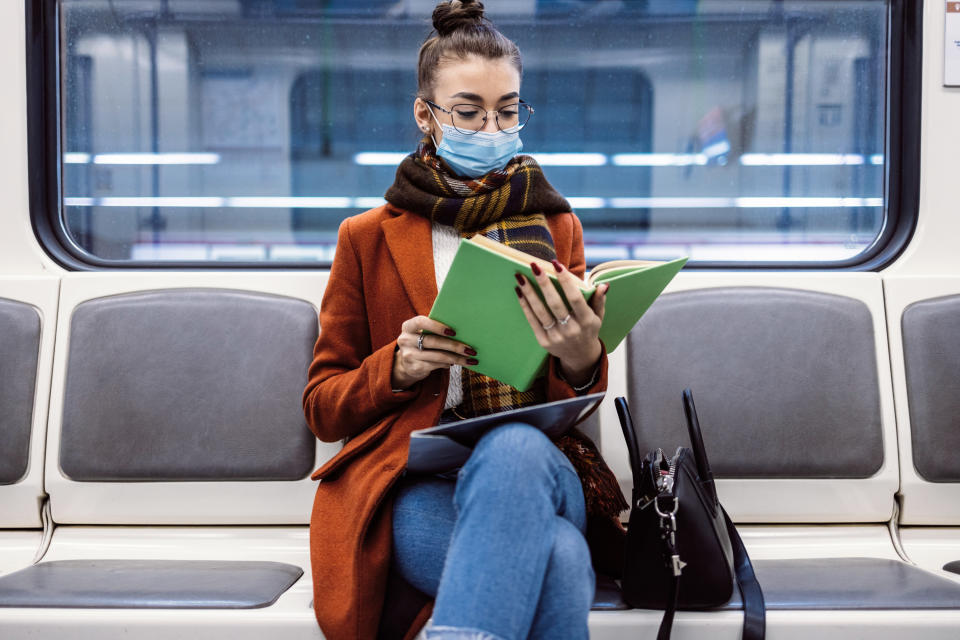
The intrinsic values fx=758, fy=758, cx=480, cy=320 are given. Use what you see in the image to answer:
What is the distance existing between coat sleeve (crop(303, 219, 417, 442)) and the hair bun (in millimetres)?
471

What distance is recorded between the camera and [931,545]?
1970 mm

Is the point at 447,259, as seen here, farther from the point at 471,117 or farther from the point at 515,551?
the point at 515,551

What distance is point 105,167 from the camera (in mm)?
2486

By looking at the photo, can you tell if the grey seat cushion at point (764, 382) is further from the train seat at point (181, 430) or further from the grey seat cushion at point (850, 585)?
the train seat at point (181, 430)

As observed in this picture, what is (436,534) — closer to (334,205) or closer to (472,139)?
(472,139)

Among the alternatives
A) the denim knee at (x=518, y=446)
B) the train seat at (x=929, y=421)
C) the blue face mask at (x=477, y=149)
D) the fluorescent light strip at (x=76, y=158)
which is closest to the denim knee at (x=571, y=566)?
the denim knee at (x=518, y=446)

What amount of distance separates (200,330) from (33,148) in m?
0.87

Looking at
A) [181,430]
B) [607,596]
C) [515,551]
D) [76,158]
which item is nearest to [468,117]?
[515,551]

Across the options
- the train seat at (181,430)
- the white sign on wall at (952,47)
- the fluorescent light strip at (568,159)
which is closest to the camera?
the train seat at (181,430)

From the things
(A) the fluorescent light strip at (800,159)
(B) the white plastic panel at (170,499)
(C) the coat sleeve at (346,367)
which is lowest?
(B) the white plastic panel at (170,499)

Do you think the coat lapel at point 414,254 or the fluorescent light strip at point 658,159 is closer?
the coat lapel at point 414,254

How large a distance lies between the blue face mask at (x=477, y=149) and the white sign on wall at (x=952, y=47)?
1.50 metres

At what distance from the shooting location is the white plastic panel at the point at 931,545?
1.90 meters

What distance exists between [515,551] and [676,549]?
403 mm
